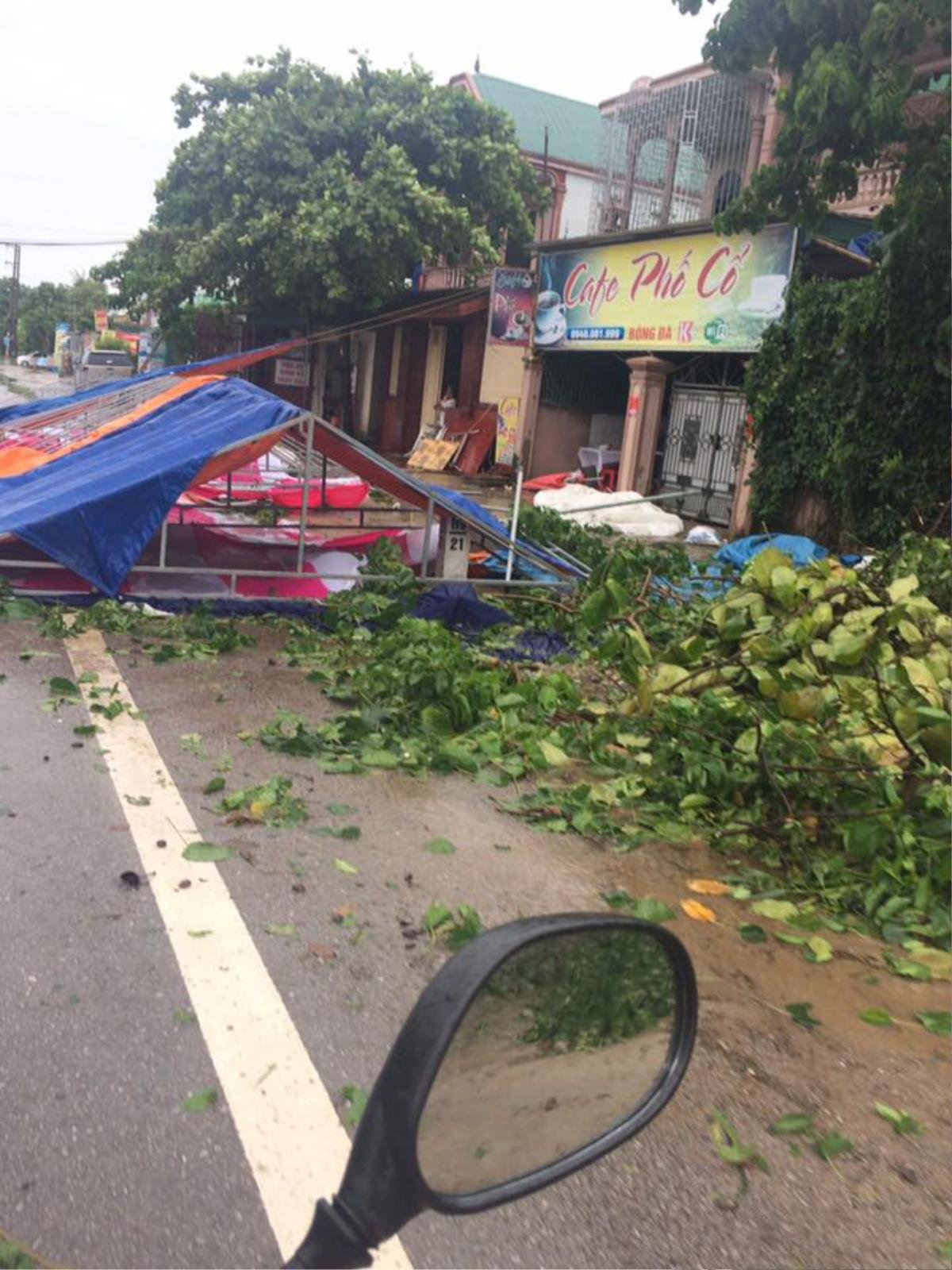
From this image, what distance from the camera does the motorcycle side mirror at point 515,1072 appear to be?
1.24m

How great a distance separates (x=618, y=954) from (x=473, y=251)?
2746 centimetres

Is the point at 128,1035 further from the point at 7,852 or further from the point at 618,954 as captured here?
the point at 618,954

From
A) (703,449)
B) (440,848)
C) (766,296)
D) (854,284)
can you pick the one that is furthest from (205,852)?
(703,449)

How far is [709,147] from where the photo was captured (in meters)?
21.8

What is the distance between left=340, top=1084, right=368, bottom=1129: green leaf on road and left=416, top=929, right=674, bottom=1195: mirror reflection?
144cm

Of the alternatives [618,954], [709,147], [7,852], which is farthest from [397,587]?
[709,147]

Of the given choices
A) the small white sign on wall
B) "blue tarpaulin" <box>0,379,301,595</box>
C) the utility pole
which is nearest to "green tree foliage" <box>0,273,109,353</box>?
the utility pole

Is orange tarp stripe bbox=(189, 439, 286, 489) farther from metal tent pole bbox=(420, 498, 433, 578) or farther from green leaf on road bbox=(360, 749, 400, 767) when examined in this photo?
green leaf on road bbox=(360, 749, 400, 767)

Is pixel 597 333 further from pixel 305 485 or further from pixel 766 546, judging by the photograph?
pixel 305 485

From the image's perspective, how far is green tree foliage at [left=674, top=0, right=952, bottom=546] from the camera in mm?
8320

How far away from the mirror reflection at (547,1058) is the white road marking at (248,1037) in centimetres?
108

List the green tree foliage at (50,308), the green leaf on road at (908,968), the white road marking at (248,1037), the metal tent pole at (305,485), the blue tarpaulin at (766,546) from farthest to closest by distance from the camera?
the green tree foliage at (50,308) < the blue tarpaulin at (766,546) < the metal tent pole at (305,485) < the green leaf on road at (908,968) < the white road marking at (248,1037)

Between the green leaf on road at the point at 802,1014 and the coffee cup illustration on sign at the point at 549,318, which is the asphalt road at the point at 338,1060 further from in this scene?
the coffee cup illustration on sign at the point at 549,318

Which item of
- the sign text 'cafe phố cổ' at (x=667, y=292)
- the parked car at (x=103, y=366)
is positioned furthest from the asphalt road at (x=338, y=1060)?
the parked car at (x=103, y=366)
